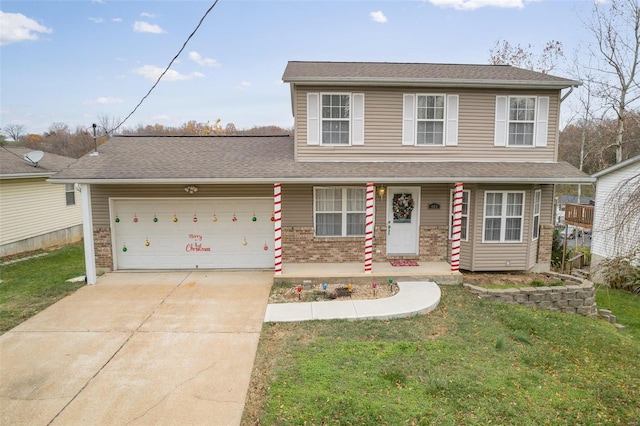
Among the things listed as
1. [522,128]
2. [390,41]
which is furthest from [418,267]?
[390,41]

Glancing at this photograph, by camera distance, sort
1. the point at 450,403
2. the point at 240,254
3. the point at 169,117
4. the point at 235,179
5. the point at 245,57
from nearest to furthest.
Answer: the point at 450,403, the point at 235,179, the point at 240,254, the point at 245,57, the point at 169,117

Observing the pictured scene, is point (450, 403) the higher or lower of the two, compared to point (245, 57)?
lower

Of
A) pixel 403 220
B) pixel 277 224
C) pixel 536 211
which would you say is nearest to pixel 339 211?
pixel 403 220

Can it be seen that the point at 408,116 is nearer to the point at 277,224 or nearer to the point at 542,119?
the point at 542,119

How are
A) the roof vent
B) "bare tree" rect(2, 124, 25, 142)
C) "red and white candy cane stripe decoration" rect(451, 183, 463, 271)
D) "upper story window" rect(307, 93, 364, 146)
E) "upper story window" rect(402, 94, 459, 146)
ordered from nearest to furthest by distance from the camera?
"red and white candy cane stripe decoration" rect(451, 183, 463, 271) → "upper story window" rect(307, 93, 364, 146) → "upper story window" rect(402, 94, 459, 146) → the roof vent → "bare tree" rect(2, 124, 25, 142)

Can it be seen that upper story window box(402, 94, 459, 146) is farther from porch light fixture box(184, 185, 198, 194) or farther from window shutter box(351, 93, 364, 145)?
porch light fixture box(184, 185, 198, 194)

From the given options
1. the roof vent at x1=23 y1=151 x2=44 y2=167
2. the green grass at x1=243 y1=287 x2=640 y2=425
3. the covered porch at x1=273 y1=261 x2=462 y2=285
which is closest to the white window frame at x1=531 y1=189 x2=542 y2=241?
the covered porch at x1=273 y1=261 x2=462 y2=285

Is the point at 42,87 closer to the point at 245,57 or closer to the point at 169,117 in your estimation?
the point at 245,57

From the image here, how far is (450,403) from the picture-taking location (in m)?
4.63

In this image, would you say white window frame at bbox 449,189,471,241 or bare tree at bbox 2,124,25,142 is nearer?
white window frame at bbox 449,189,471,241

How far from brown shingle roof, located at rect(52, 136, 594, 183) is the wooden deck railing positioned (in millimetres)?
8501

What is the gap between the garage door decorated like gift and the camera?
411 inches

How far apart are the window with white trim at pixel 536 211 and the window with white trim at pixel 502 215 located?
0.41 metres

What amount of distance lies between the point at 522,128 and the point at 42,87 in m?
20.5
